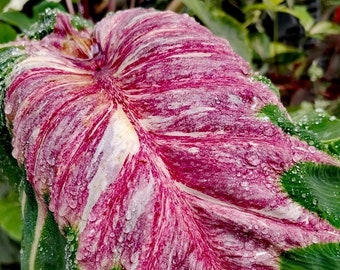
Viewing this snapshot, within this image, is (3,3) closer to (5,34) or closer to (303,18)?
(5,34)

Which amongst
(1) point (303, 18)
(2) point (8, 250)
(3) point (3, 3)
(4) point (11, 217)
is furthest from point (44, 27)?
(1) point (303, 18)

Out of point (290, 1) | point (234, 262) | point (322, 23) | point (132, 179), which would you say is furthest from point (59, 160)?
point (322, 23)

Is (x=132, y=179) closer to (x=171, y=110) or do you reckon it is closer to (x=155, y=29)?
(x=171, y=110)

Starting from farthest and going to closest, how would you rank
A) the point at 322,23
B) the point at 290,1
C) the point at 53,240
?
the point at 322,23, the point at 290,1, the point at 53,240

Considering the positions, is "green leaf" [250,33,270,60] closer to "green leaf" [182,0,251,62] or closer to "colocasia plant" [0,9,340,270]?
"green leaf" [182,0,251,62]

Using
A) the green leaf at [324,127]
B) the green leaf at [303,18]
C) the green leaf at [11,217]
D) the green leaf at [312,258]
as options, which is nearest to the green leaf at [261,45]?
the green leaf at [303,18]

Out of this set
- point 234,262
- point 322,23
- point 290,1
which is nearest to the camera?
point 234,262
